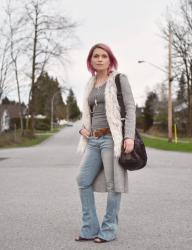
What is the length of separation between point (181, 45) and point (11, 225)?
42.6 meters

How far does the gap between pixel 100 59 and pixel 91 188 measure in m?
1.28

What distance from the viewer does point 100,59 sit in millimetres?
4992

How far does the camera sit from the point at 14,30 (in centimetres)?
4412

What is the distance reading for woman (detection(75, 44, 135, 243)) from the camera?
15.8ft

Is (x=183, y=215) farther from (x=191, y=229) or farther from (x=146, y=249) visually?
(x=146, y=249)

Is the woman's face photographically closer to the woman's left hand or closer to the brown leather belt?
the brown leather belt

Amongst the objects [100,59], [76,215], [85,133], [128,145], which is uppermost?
[100,59]

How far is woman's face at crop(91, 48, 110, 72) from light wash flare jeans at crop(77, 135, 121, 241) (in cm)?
70

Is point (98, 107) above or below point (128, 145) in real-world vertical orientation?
above

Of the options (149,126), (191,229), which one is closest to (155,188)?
(191,229)

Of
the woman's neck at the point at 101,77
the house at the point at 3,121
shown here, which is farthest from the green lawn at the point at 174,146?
the house at the point at 3,121

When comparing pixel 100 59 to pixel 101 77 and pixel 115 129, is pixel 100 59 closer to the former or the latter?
pixel 101 77

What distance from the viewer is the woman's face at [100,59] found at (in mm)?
4992

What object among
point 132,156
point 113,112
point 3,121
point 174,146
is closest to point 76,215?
point 132,156
